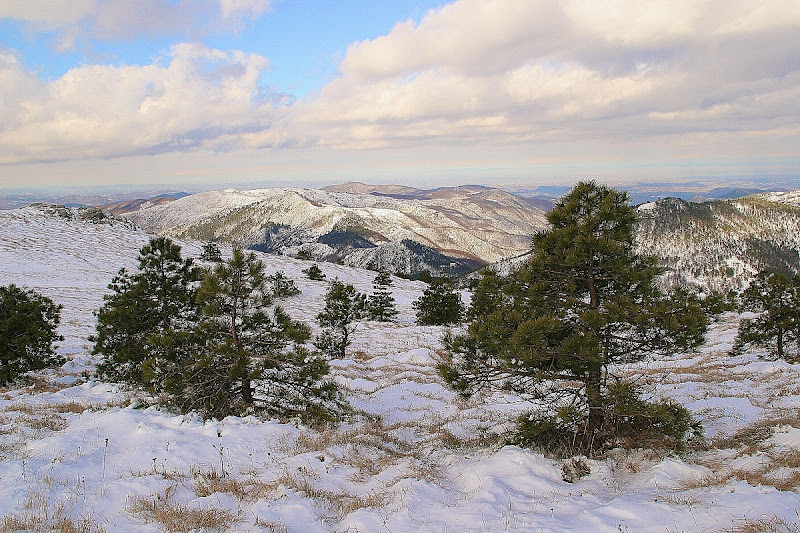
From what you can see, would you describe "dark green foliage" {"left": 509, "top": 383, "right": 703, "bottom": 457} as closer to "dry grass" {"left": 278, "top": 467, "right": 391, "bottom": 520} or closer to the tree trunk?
the tree trunk

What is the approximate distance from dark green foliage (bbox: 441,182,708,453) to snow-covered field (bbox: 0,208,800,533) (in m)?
1.45

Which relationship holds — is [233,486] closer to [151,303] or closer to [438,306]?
[151,303]

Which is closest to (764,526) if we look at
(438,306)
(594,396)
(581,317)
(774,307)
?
(594,396)

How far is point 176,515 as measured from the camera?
18.4 feet

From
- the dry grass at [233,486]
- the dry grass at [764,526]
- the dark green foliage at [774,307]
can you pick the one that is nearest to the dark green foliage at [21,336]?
the dry grass at [233,486]

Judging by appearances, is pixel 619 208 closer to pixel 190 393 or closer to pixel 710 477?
pixel 710 477

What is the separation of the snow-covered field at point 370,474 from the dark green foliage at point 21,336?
2303 millimetres

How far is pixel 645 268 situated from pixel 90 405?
15.1 metres

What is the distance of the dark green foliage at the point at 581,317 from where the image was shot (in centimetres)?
773

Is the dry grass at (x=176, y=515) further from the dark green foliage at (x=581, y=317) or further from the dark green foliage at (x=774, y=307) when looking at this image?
the dark green foliage at (x=774, y=307)

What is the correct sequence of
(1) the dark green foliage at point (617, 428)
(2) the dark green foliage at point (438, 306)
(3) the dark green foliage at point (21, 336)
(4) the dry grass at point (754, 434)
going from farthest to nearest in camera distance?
(2) the dark green foliage at point (438, 306) < (3) the dark green foliage at point (21, 336) < (4) the dry grass at point (754, 434) < (1) the dark green foliage at point (617, 428)

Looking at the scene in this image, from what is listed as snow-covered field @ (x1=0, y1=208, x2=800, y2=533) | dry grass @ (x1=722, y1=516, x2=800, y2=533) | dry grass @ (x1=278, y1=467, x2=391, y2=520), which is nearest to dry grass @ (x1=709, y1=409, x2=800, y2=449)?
snow-covered field @ (x1=0, y1=208, x2=800, y2=533)

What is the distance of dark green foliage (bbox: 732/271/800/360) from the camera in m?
21.2

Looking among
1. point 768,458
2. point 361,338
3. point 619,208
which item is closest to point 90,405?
point 619,208
